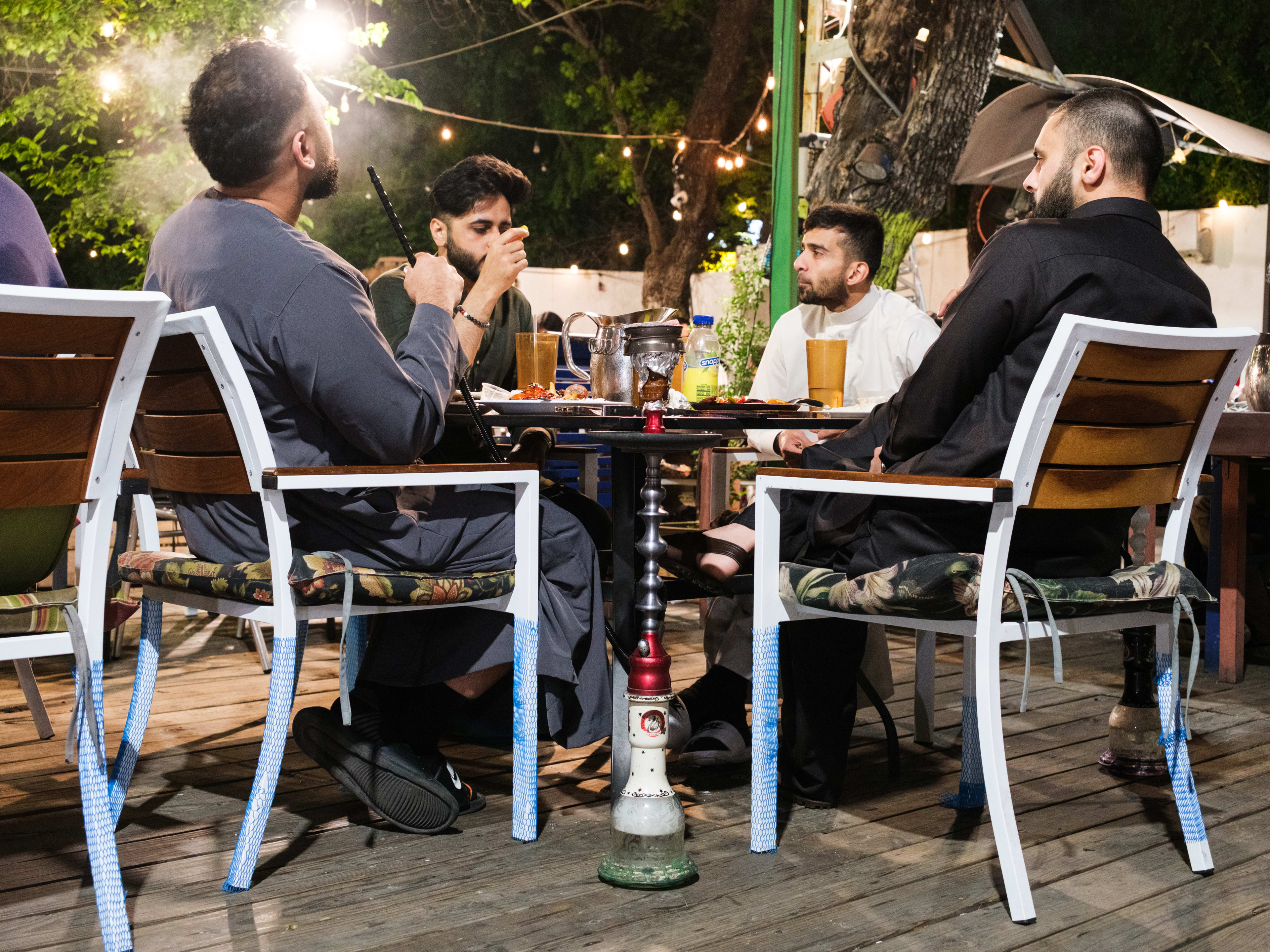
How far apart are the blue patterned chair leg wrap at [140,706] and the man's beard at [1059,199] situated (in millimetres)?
1747

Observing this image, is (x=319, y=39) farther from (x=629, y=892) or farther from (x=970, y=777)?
(x=629, y=892)

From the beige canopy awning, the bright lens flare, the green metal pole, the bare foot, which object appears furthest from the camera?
the beige canopy awning

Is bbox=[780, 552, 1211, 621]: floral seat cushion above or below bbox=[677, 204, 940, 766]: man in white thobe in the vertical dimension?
below

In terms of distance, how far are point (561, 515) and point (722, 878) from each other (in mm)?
710

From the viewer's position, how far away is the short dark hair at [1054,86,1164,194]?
6.70ft

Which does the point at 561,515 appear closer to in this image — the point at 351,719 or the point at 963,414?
the point at 351,719

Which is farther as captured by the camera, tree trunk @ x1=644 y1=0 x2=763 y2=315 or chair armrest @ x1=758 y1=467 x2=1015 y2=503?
tree trunk @ x1=644 y1=0 x2=763 y2=315

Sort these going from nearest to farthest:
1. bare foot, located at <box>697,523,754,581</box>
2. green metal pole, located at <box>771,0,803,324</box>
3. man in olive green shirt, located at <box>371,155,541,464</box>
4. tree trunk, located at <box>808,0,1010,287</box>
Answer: bare foot, located at <box>697,523,754,581</box> < man in olive green shirt, located at <box>371,155,541,464</box> < green metal pole, located at <box>771,0,803,324</box> < tree trunk, located at <box>808,0,1010,287</box>

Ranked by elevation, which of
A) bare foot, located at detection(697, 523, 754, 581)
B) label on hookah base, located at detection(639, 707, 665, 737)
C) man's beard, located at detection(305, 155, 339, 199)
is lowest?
label on hookah base, located at detection(639, 707, 665, 737)

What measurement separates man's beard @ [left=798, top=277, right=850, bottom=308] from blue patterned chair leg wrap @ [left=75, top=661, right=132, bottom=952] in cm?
254

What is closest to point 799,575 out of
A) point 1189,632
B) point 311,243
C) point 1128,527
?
point 1128,527

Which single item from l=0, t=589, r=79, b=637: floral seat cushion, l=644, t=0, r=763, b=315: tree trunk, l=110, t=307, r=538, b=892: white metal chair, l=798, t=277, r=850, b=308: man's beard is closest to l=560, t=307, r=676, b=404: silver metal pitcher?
l=110, t=307, r=538, b=892: white metal chair

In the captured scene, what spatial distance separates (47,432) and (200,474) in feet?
1.25

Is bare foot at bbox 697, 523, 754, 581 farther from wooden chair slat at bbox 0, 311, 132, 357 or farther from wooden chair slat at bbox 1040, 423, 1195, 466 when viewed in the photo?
wooden chair slat at bbox 0, 311, 132, 357
